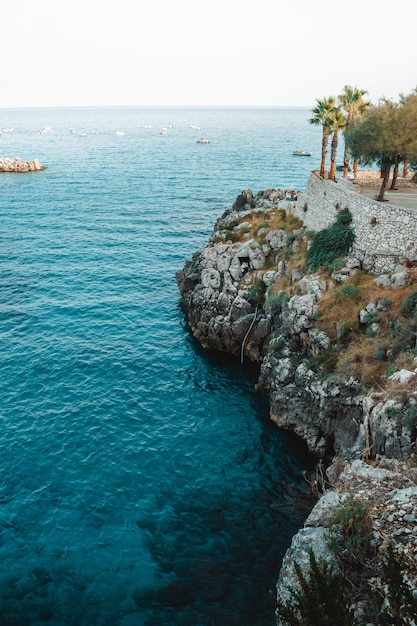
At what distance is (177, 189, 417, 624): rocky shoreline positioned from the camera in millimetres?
18469

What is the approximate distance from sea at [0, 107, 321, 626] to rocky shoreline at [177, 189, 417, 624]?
2.81 meters

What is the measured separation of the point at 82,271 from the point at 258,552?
47616 mm

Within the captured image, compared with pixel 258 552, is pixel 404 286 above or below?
above

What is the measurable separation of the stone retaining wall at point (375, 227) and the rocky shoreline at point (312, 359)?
1023 millimetres

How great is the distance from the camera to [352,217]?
40562mm

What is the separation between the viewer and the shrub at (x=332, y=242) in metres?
40.2

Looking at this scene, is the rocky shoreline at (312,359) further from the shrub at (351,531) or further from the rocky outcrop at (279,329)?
the shrub at (351,531)

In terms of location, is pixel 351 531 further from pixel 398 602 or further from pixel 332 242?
pixel 332 242

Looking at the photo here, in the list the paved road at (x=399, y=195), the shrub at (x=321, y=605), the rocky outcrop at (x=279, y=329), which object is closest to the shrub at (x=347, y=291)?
the rocky outcrop at (x=279, y=329)

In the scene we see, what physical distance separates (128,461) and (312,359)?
16033mm

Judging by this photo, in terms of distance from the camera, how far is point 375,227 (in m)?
37.6

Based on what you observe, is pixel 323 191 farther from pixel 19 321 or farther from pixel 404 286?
pixel 19 321

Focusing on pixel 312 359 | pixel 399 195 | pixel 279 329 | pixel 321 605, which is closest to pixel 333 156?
pixel 399 195

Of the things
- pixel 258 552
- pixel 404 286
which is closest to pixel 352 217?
pixel 404 286
